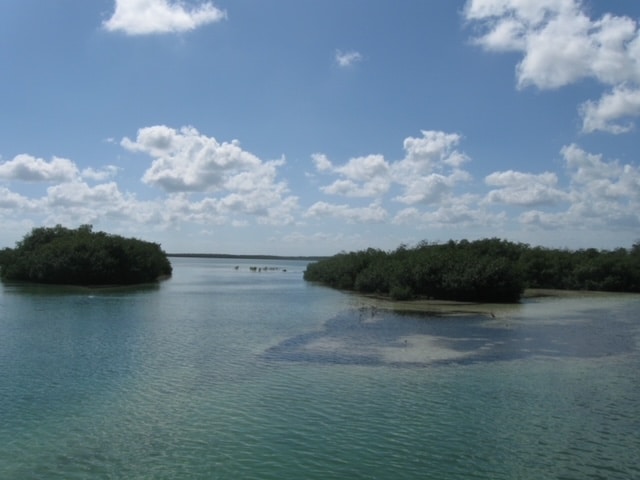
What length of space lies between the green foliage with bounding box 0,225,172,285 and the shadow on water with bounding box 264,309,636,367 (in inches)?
1579

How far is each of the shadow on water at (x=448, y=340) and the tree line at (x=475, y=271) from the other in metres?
12.0

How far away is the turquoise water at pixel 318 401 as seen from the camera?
12016 mm

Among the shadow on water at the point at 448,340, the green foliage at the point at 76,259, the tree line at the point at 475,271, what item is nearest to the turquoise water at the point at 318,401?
the shadow on water at the point at 448,340

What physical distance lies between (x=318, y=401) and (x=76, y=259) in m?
57.3

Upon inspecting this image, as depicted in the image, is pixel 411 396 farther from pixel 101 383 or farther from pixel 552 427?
pixel 101 383

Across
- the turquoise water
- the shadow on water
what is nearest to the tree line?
the shadow on water

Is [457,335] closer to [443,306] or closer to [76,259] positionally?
[443,306]

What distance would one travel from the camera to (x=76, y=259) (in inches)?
2643

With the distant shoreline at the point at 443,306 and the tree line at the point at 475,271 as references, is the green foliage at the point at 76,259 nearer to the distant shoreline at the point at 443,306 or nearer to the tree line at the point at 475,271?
the tree line at the point at 475,271

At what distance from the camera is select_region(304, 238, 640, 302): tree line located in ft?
166

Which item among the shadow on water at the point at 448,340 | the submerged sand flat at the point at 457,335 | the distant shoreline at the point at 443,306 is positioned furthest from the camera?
the distant shoreline at the point at 443,306

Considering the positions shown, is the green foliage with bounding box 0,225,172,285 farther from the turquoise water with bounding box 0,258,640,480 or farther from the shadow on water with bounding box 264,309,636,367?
the shadow on water with bounding box 264,309,636,367

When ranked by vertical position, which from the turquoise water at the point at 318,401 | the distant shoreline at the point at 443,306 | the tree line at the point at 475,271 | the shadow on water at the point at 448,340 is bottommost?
the turquoise water at the point at 318,401

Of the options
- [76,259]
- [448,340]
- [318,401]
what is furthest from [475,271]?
[76,259]
